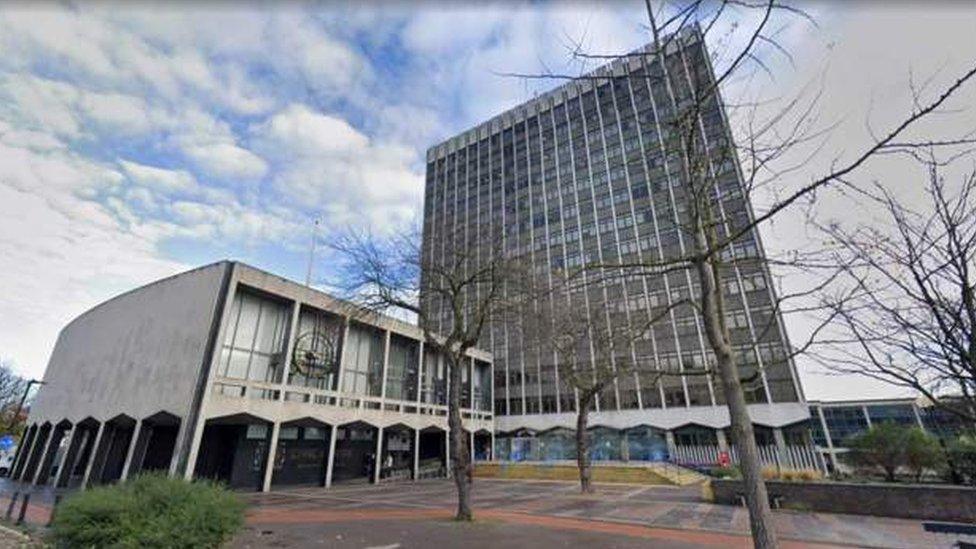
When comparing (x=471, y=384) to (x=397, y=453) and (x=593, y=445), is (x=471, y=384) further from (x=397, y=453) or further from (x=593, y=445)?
(x=593, y=445)

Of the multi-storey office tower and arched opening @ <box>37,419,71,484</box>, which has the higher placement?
the multi-storey office tower

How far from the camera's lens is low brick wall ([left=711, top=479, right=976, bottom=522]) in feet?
39.8

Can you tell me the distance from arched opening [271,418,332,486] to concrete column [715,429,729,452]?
1259 inches

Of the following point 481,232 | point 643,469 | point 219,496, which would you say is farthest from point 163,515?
point 643,469

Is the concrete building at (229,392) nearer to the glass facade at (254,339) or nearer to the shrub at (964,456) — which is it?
the glass facade at (254,339)

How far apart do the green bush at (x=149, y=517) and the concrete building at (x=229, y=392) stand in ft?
26.7

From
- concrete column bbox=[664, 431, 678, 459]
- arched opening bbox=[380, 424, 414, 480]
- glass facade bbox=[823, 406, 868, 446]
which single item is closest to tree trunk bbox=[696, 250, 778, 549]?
arched opening bbox=[380, 424, 414, 480]

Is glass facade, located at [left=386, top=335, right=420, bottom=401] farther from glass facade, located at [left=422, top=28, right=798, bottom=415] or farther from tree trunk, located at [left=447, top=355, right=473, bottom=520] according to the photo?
tree trunk, located at [left=447, top=355, right=473, bottom=520]

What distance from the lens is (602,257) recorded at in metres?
51.4

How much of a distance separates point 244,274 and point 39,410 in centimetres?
2561

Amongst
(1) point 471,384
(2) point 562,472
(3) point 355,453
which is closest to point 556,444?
(1) point 471,384

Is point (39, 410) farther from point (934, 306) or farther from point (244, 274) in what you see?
point (934, 306)

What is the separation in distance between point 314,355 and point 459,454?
52.6 ft

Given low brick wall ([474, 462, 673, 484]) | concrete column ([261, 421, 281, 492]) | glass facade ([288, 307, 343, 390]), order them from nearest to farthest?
1. concrete column ([261, 421, 281, 492])
2. glass facade ([288, 307, 343, 390])
3. low brick wall ([474, 462, 673, 484])
